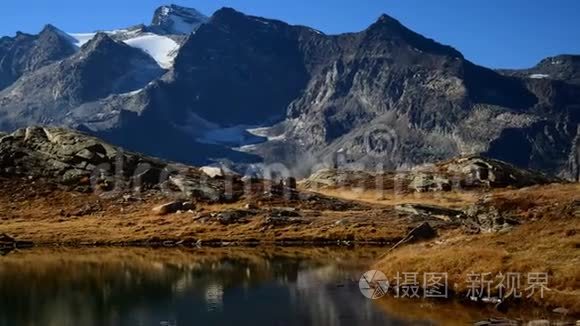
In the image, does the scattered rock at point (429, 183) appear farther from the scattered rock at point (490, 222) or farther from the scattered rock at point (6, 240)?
the scattered rock at point (6, 240)

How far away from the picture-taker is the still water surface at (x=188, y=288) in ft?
152

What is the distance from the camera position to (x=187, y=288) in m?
58.4

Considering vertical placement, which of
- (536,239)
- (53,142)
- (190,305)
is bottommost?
(190,305)

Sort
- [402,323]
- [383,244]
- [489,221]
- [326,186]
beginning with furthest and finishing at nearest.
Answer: [326,186], [383,244], [489,221], [402,323]

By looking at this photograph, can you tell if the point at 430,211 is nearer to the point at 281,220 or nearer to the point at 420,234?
the point at 281,220

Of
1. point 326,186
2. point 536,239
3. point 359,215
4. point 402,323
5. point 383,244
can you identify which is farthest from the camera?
point 326,186

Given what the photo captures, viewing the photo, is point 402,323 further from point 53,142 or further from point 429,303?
point 53,142

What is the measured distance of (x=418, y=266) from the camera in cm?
5197

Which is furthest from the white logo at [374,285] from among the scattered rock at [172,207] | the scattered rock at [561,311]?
the scattered rock at [172,207]

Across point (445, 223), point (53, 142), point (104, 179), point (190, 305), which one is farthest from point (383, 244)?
point (53, 142)

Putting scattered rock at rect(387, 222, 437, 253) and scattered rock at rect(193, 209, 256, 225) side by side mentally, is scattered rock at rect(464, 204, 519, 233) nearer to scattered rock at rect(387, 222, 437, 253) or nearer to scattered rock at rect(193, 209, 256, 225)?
scattered rock at rect(387, 222, 437, 253)

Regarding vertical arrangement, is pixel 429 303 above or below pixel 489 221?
below

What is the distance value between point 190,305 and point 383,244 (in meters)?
39.5

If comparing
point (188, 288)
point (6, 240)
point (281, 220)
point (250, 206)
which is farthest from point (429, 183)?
point (188, 288)
